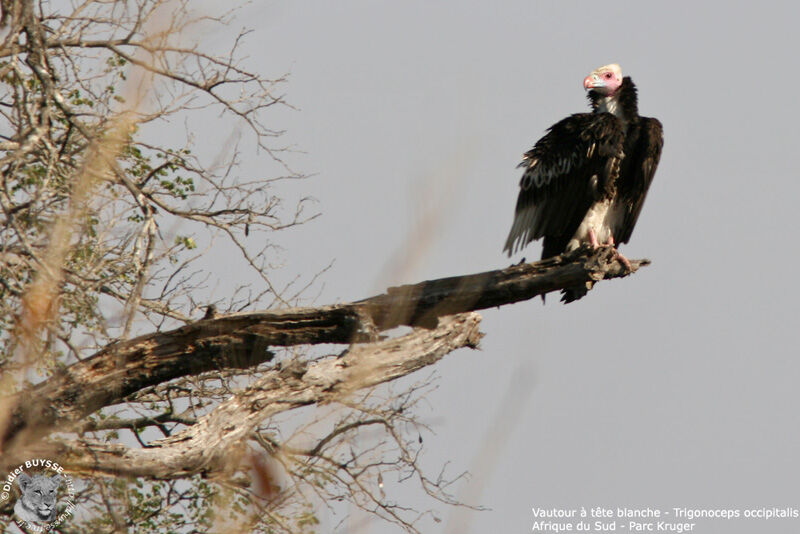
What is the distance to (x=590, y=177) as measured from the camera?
792cm

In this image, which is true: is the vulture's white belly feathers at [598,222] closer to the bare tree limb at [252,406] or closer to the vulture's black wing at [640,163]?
the vulture's black wing at [640,163]

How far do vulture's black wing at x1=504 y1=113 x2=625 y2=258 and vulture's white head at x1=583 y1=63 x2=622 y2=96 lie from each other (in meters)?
0.51

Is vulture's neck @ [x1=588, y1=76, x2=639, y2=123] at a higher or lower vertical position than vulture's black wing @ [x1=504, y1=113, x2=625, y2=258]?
higher

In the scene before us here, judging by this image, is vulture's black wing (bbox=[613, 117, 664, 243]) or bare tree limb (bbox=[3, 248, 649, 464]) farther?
vulture's black wing (bbox=[613, 117, 664, 243])

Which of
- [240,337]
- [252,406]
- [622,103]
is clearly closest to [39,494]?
[252,406]

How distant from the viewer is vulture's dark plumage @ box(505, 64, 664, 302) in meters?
7.88

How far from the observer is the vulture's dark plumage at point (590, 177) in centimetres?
788

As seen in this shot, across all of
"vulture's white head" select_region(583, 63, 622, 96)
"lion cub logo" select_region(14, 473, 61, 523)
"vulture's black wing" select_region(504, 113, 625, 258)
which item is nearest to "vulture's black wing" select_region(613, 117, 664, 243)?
"vulture's black wing" select_region(504, 113, 625, 258)

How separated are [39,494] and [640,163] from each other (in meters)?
4.99

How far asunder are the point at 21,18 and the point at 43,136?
2.60 ft

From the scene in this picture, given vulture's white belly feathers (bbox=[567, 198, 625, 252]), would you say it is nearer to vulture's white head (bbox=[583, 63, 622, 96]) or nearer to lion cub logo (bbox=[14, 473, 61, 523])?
vulture's white head (bbox=[583, 63, 622, 96])

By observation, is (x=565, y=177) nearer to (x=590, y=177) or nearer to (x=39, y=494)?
(x=590, y=177)

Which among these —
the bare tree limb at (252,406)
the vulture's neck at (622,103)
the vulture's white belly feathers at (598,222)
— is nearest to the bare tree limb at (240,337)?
the bare tree limb at (252,406)

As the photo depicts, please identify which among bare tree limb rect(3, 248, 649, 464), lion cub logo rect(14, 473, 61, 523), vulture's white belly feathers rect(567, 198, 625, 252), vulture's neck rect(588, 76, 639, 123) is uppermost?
vulture's neck rect(588, 76, 639, 123)
